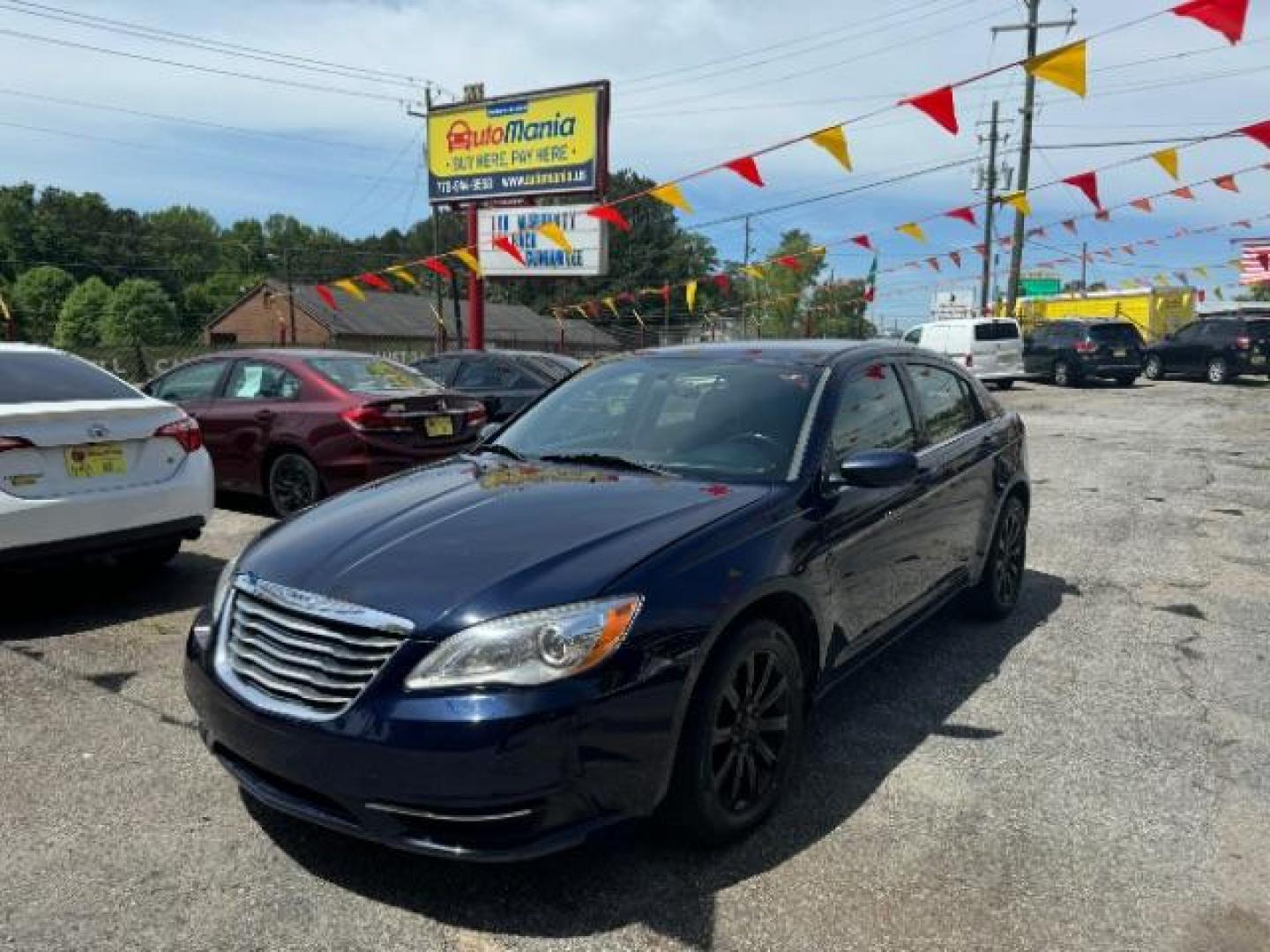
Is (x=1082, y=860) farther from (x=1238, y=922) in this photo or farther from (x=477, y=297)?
(x=477, y=297)

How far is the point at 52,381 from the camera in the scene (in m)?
Answer: 5.40

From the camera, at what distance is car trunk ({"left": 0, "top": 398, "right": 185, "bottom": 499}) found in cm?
484

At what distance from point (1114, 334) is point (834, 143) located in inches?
639

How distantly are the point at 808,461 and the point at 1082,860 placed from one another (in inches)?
60.5

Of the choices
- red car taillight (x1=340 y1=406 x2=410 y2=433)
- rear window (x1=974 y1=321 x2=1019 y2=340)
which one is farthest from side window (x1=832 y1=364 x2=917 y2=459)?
rear window (x1=974 y1=321 x2=1019 y2=340)

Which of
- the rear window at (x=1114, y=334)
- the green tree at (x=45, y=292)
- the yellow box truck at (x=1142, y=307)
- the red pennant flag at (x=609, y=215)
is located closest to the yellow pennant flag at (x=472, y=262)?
the red pennant flag at (x=609, y=215)

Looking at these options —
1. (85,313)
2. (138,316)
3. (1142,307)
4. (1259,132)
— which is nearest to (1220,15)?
(1259,132)

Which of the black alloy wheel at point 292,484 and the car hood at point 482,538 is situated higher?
the car hood at point 482,538

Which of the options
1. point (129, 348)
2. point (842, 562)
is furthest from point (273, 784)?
point (129, 348)

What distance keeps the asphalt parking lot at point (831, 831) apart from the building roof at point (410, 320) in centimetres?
5302

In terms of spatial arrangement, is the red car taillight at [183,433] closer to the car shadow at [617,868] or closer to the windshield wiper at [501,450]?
the windshield wiper at [501,450]

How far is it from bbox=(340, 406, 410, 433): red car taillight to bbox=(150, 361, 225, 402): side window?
165 cm

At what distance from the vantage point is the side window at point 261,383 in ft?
26.0

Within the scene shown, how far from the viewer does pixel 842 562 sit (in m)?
3.57
